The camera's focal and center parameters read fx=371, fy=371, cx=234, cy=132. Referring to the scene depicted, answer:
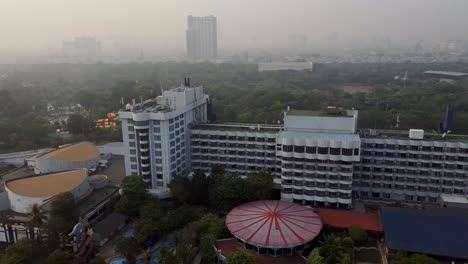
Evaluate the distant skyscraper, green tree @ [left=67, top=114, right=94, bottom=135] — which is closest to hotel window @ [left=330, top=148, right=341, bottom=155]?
green tree @ [left=67, top=114, right=94, bottom=135]

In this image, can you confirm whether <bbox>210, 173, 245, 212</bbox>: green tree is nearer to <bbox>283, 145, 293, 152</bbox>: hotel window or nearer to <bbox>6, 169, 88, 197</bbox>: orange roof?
<bbox>283, 145, 293, 152</bbox>: hotel window

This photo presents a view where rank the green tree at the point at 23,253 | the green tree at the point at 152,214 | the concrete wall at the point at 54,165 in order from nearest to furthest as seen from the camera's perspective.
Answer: the green tree at the point at 23,253 < the green tree at the point at 152,214 < the concrete wall at the point at 54,165

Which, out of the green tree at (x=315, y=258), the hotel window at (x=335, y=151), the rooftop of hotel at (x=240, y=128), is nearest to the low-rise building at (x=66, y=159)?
the rooftop of hotel at (x=240, y=128)

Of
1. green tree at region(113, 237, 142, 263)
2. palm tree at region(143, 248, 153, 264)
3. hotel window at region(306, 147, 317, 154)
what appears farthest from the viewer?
hotel window at region(306, 147, 317, 154)

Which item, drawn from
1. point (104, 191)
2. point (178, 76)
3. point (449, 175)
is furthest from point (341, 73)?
point (104, 191)

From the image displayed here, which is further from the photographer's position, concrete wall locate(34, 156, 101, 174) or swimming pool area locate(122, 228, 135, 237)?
concrete wall locate(34, 156, 101, 174)

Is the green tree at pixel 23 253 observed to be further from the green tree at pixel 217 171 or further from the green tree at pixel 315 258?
the green tree at pixel 315 258
